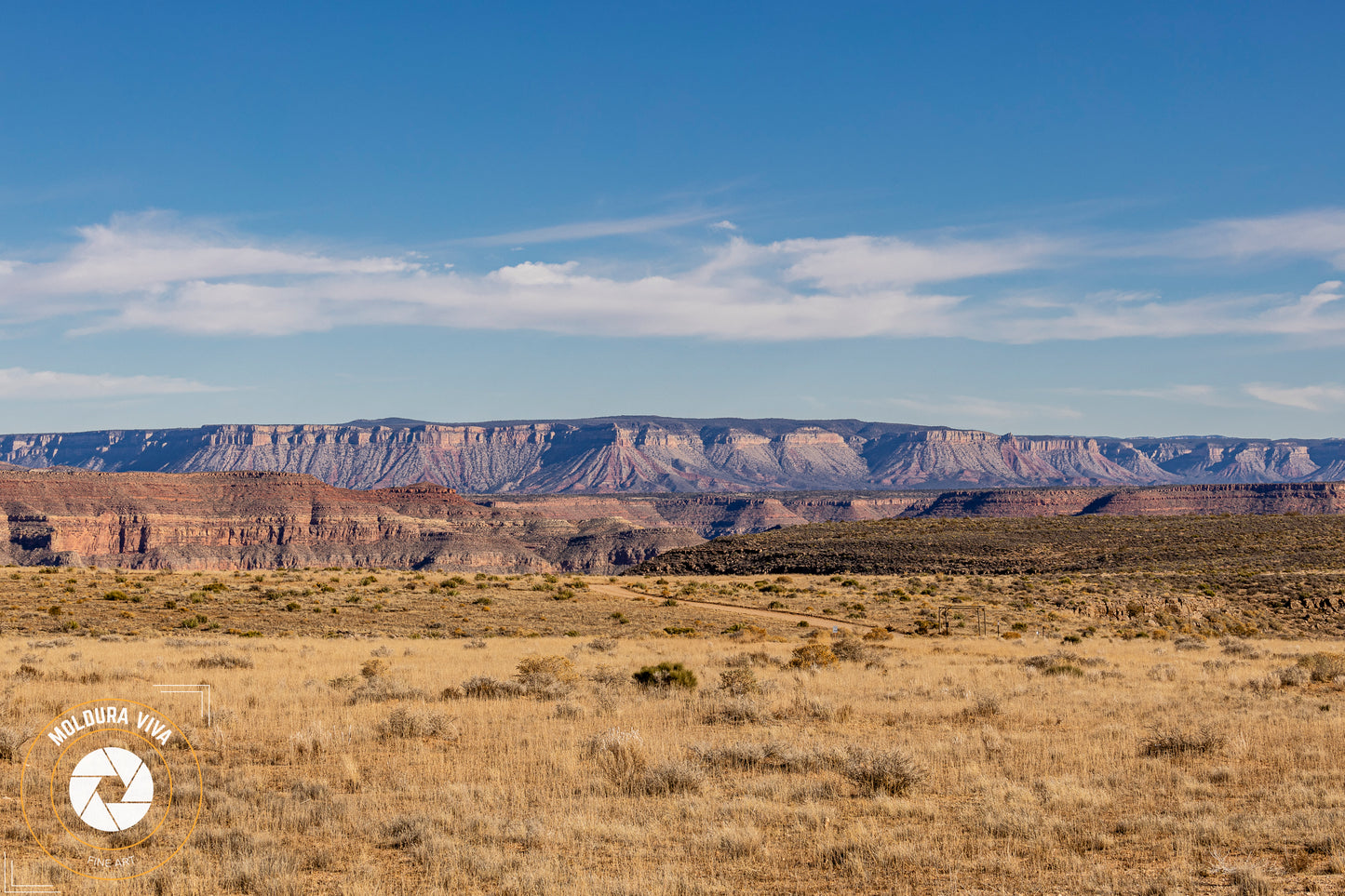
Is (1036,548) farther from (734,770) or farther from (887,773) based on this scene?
(887,773)

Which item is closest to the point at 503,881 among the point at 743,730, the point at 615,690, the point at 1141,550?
the point at 743,730

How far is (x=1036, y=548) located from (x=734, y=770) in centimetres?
5948

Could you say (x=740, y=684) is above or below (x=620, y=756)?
below

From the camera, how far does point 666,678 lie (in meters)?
20.6

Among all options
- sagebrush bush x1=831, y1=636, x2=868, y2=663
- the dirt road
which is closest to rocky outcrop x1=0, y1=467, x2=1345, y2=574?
the dirt road

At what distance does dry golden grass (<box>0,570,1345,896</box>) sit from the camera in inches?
359

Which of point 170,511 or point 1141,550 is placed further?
point 170,511

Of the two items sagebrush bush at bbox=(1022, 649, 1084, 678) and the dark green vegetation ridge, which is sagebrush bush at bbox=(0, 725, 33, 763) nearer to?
sagebrush bush at bbox=(1022, 649, 1084, 678)

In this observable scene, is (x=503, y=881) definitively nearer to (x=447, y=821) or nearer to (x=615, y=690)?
(x=447, y=821)

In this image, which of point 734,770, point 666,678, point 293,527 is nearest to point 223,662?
point 666,678

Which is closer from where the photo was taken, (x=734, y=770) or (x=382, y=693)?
(x=734, y=770)

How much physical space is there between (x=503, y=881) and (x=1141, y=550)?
62.3 m

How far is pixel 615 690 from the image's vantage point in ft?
65.0

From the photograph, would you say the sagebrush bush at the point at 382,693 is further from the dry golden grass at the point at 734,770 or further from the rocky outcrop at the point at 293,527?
the rocky outcrop at the point at 293,527
